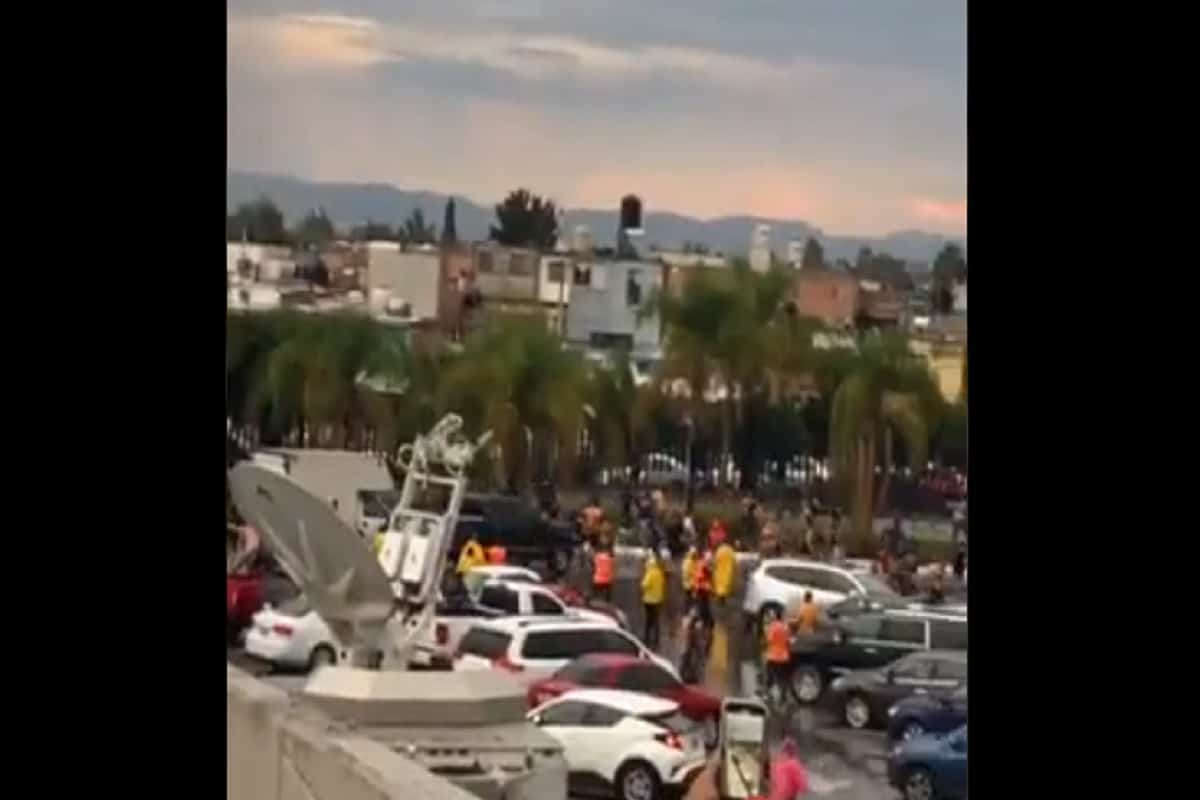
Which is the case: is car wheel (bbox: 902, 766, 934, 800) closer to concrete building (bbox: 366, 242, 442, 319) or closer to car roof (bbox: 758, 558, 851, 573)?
car roof (bbox: 758, 558, 851, 573)

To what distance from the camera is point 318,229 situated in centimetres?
191

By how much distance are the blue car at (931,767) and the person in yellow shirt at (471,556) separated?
1.71 feet

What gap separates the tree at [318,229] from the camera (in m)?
1.90

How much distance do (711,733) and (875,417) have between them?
0.40m

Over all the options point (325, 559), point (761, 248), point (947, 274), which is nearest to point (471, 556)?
point (325, 559)

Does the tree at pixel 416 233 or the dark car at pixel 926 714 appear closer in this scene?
the dark car at pixel 926 714

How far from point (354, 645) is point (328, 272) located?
0.46m

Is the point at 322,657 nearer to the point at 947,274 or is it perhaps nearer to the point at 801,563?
the point at 801,563

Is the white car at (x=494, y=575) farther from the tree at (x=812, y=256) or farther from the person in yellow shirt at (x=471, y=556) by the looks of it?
the tree at (x=812, y=256)

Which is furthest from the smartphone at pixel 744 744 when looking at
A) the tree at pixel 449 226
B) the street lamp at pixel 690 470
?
the tree at pixel 449 226

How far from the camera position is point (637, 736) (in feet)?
6.05
